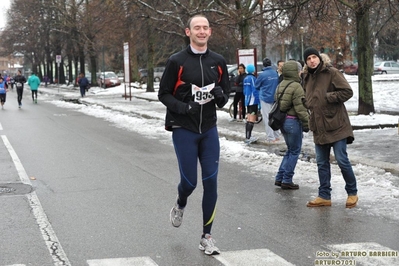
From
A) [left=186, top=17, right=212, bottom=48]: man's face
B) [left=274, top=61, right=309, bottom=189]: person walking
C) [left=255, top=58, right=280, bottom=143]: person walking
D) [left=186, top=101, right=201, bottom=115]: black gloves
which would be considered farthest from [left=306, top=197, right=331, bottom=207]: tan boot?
[left=255, top=58, right=280, bottom=143]: person walking

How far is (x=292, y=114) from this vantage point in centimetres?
862

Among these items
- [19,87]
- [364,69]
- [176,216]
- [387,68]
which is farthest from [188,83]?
[387,68]

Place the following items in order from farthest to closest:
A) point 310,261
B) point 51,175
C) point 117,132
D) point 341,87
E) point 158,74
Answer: point 158,74 < point 117,132 < point 51,175 < point 341,87 < point 310,261

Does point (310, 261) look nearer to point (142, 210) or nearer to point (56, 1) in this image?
point (142, 210)

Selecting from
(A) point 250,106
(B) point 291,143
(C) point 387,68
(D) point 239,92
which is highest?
(C) point 387,68

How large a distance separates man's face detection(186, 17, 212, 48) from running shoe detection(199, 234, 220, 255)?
5.64 feet

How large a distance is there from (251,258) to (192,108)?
4.57 feet

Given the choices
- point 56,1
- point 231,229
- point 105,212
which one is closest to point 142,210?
point 105,212

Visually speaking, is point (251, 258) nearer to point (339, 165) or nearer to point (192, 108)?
point (192, 108)

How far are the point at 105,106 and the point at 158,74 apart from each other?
34.4m

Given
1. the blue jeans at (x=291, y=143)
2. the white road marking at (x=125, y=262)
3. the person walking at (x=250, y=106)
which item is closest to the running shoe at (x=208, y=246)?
the white road marking at (x=125, y=262)

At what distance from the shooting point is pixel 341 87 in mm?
7184

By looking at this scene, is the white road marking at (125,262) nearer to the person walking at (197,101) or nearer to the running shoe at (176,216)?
the person walking at (197,101)

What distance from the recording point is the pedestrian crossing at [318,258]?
5.29 metres
